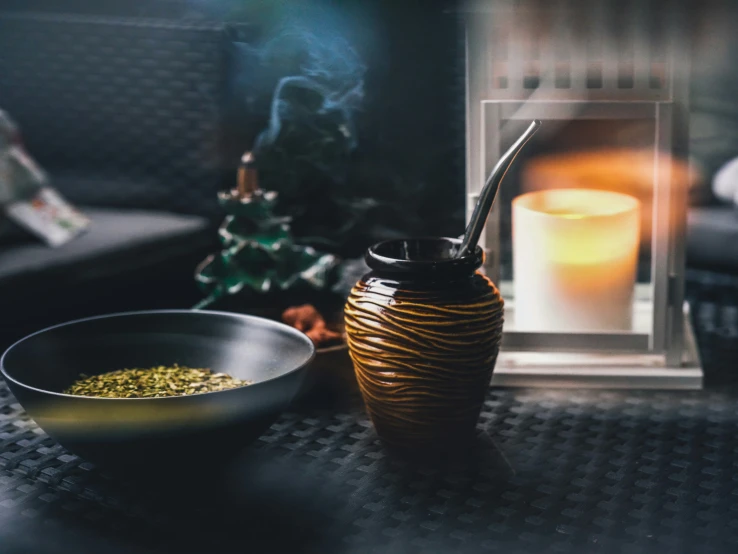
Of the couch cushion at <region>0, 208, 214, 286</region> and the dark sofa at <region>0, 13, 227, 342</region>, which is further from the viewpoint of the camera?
the dark sofa at <region>0, 13, 227, 342</region>

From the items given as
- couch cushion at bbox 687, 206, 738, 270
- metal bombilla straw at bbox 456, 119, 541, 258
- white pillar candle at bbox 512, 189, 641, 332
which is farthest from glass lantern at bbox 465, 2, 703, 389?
couch cushion at bbox 687, 206, 738, 270

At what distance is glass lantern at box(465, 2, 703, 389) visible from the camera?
3.49ft

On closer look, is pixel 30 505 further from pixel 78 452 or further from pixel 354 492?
pixel 354 492

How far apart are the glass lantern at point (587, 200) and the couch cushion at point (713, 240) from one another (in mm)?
474

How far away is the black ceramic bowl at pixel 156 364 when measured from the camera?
799 mm

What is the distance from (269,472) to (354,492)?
0.10 metres

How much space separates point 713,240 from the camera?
160 cm

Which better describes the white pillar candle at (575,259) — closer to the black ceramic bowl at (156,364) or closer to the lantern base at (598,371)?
the lantern base at (598,371)

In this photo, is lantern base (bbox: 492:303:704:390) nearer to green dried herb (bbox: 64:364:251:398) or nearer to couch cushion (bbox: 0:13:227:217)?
green dried herb (bbox: 64:364:251:398)

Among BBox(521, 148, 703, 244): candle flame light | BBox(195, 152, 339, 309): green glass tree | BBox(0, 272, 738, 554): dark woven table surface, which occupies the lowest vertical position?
BBox(0, 272, 738, 554): dark woven table surface

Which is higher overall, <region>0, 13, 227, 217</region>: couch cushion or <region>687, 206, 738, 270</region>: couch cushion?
<region>0, 13, 227, 217</region>: couch cushion

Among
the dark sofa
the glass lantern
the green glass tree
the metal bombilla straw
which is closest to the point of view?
the metal bombilla straw

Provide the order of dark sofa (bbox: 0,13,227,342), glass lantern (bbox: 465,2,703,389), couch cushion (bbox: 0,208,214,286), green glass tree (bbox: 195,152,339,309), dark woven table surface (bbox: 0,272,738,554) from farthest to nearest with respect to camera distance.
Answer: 1. dark sofa (bbox: 0,13,227,342)
2. couch cushion (bbox: 0,208,214,286)
3. green glass tree (bbox: 195,152,339,309)
4. glass lantern (bbox: 465,2,703,389)
5. dark woven table surface (bbox: 0,272,738,554)

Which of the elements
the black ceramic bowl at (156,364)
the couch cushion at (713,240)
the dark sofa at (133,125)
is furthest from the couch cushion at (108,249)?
the couch cushion at (713,240)
